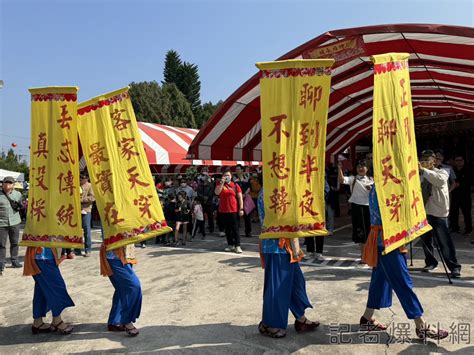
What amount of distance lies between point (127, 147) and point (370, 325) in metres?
2.89

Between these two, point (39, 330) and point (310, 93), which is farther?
point (39, 330)

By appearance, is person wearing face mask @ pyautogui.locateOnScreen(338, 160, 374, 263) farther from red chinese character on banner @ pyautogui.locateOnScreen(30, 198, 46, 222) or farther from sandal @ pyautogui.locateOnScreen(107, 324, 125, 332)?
red chinese character on banner @ pyautogui.locateOnScreen(30, 198, 46, 222)

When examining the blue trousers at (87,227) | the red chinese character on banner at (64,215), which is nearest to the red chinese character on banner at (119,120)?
the red chinese character on banner at (64,215)

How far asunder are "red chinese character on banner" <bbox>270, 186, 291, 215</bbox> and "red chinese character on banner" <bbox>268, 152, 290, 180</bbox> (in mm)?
108

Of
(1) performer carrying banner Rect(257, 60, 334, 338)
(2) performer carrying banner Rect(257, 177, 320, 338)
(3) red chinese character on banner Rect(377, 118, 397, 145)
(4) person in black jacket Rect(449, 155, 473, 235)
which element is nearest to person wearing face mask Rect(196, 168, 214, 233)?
(4) person in black jacket Rect(449, 155, 473, 235)

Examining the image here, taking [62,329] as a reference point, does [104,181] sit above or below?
above

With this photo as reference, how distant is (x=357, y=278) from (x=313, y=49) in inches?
150

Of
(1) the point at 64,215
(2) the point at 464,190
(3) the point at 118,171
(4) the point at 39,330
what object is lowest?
(4) the point at 39,330

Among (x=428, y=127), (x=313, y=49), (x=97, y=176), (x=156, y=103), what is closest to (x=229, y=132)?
(x=313, y=49)

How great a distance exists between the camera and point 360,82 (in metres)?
9.02

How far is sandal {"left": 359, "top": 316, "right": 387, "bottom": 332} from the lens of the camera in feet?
11.3

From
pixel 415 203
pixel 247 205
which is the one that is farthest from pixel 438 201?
pixel 247 205

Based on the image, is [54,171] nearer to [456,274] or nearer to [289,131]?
[289,131]

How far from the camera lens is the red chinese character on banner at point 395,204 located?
305 centimetres
